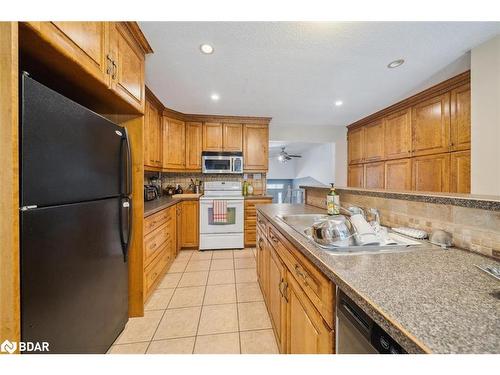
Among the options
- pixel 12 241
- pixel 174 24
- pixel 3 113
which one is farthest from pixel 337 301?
pixel 174 24

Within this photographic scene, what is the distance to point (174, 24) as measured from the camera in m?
1.49

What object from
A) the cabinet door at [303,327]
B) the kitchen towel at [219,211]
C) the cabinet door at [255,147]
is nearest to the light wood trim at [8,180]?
the cabinet door at [303,327]

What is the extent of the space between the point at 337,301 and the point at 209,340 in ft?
4.04

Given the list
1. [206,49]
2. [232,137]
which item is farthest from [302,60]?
[232,137]

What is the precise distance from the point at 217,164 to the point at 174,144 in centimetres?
82

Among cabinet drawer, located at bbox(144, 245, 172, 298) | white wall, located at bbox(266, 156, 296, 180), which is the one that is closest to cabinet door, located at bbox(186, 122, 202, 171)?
cabinet drawer, located at bbox(144, 245, 172, 298)

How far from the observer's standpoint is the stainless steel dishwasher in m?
0.49

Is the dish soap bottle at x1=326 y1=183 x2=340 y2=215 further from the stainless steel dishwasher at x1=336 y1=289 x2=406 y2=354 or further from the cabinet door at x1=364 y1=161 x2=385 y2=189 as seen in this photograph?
the cabinet door at x1=364 y1=161 x2=385 y2=189

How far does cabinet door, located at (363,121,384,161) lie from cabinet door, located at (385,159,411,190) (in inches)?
9.8

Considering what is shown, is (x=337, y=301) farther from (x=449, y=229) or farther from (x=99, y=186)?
(x=99, y=186)

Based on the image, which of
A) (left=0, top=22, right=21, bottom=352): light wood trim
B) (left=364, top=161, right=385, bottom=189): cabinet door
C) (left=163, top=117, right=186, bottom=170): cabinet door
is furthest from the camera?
(left=364, top=161, right=385, bottom=189): cabinet door

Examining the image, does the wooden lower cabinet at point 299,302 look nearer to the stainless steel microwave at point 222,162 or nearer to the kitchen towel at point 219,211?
the kitchen towel at point 219,211

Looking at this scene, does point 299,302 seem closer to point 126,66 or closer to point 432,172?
point 126,66

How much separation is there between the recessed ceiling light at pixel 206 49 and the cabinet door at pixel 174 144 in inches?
71.4
